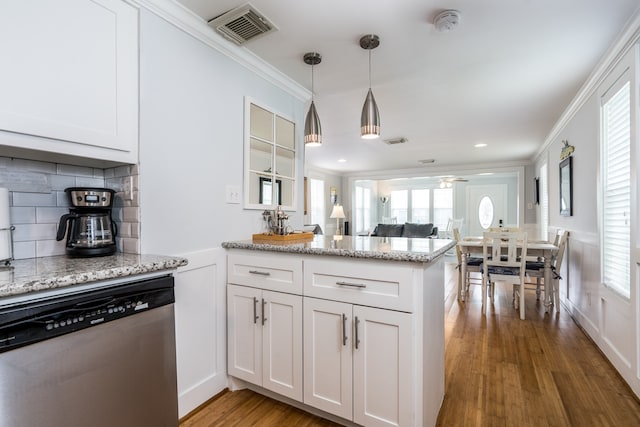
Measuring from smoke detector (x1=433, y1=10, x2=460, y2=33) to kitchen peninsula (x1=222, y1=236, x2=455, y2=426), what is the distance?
1198 mm

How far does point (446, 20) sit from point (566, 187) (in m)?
2.85

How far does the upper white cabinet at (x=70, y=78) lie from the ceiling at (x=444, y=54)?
484 millimetres

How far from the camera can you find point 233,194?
203 cm

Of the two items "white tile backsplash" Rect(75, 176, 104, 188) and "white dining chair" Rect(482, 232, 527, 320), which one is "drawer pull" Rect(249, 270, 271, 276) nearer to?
"white tile backsplash" Rect(75, 176, 104, 188)

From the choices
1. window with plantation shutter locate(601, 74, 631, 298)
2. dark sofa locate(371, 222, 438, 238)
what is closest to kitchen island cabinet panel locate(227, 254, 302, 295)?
window with plantation shutter locate(601, 74, 631, 298)

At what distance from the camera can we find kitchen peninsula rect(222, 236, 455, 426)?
1.37 m

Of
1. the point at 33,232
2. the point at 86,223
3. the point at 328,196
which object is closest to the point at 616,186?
the point at 86,223

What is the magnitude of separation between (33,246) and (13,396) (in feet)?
2.29

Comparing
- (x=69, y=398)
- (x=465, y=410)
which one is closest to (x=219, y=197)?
(x=69, y=398)

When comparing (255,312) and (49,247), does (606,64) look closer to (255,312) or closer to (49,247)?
(255,312)

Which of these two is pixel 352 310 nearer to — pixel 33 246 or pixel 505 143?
pixel 33 246

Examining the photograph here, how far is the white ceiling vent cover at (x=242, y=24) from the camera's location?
1659 mm

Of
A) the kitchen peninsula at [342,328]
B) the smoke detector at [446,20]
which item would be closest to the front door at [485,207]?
the smoke detector at [446,20]

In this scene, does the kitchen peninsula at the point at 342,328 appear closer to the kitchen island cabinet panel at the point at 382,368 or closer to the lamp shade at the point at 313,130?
the kitchen island cabinet panel at the point at 382,368
